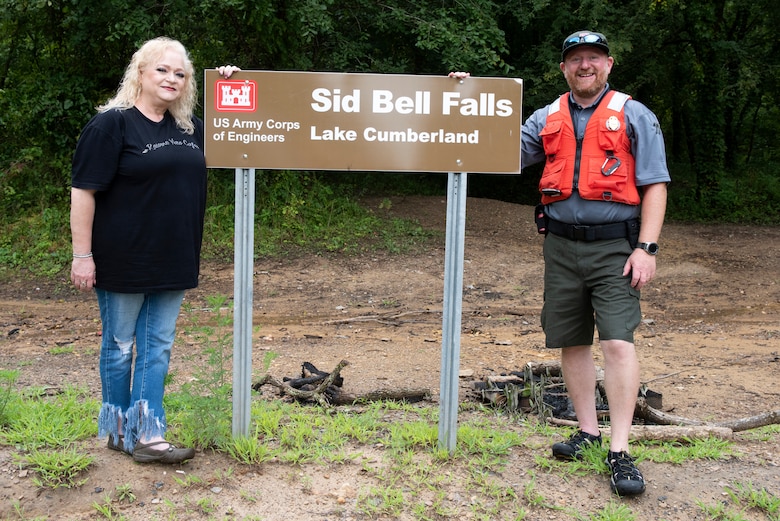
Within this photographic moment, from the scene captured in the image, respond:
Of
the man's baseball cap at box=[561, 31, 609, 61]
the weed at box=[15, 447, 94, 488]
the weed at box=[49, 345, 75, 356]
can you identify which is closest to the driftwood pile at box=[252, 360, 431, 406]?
the weed at box=[15, 447, 94, 488]

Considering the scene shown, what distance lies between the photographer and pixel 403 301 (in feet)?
30.6

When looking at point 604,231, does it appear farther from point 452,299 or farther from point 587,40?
point 587,40

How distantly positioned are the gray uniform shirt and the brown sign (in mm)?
305

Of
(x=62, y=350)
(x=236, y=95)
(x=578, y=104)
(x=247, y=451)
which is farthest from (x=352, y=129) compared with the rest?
(x=62, y=350)

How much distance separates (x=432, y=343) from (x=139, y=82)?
464 centimetres

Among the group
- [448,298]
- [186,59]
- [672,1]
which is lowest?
[448,298]

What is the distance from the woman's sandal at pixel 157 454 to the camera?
11.2ft

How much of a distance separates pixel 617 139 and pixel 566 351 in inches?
41.4

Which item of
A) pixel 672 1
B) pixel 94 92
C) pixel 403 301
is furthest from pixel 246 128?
pixel 672 1

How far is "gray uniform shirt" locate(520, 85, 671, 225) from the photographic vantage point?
3.42m

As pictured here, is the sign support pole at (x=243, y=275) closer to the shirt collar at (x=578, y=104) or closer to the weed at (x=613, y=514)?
the shirt collar at (x=578, y=104)

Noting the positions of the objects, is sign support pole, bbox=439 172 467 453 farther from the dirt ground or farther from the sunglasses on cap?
the sunglasses on cap

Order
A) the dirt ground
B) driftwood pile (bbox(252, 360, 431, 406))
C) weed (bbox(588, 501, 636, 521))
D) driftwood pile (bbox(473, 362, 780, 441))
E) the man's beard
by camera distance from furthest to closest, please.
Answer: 1. driftwood pile (bbox(252, 360, 431, 406))
2. driftwood pile (bbox(473, 362, 780, 441))
3. the man's beard
4. the dirt ground
5. weed (bbox(588, 501, 636, 521))

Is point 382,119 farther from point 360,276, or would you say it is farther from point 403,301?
point 360,276
